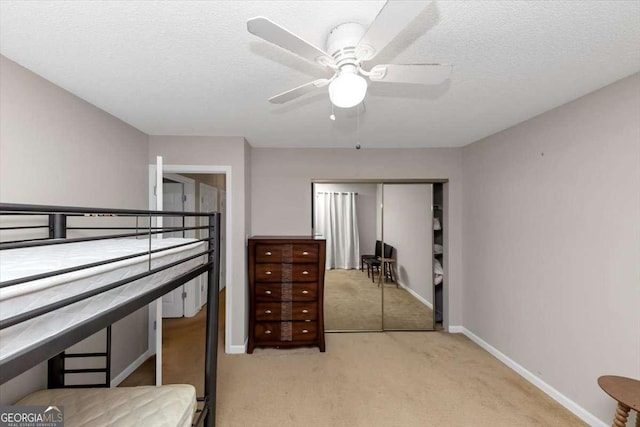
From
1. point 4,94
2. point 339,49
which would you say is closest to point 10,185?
point 4,94

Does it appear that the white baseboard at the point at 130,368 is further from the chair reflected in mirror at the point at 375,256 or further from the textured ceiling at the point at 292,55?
the chair reflected in mirror at the point at 375,256

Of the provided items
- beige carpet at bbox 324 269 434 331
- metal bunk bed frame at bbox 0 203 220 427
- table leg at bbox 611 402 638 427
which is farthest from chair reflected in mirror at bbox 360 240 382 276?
table leg at bbox 611 402 638 427

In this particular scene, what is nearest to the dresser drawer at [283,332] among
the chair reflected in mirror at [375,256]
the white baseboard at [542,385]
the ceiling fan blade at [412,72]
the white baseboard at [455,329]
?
the chair reflected in mirror at [375,256]

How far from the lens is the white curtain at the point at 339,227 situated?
365 cm

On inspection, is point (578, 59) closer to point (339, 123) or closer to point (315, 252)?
point (339, 123)

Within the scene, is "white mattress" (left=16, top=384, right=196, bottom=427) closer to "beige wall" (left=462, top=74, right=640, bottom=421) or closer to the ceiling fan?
the ceiling fan

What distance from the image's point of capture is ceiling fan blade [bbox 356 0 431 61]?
0.84 metres

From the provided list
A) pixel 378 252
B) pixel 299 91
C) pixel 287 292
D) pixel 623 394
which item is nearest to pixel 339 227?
pixel 378 252

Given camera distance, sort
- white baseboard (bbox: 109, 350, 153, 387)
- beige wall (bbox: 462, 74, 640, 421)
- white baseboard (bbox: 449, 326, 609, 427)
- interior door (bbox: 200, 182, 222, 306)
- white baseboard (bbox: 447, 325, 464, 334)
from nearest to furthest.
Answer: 1. beige wall (bbox: 462, 74, 640, 421)
2. white baseboard (bbox: 449, 326, 609, 427)
3. white baseboard (bbox: 109, 350, 153, 387)
4. white baseboard (bbox: 447, 325, 464, 334)
5. interior door (bbox: 200, 182, 222, 306)

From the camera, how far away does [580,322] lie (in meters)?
2.08

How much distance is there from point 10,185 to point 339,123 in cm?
229

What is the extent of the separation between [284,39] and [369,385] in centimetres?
260

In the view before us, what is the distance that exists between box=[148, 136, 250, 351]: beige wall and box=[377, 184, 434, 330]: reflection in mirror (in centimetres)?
172

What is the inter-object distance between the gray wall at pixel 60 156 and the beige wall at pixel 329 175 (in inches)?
53.2
